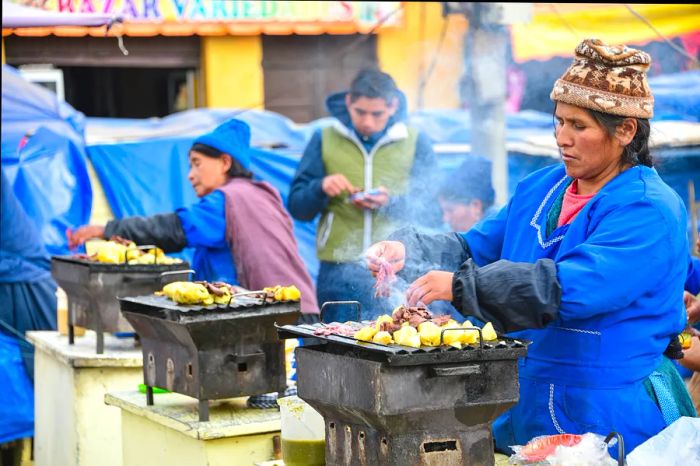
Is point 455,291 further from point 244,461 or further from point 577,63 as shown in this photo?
point 244,461

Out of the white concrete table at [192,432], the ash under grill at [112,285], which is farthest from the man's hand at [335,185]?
the white concrete table at [192,432]

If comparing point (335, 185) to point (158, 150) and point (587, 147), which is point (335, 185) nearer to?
point (158, 150)

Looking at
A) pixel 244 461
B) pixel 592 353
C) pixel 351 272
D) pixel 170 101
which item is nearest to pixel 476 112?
pixel 351 272

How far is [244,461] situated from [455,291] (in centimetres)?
140

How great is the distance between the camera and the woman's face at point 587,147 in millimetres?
3252

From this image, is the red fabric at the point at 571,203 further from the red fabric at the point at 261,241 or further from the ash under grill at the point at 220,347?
the red fabric at the point at 261,241

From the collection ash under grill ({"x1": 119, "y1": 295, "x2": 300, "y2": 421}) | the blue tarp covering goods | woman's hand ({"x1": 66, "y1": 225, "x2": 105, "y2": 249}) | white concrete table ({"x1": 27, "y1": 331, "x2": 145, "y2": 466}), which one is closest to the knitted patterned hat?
ash under grill ({"x1": 119, "y1": 295, "x2": 300, "y2": 421})

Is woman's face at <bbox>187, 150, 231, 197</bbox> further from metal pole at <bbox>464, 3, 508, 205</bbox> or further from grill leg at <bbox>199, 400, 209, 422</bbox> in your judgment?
metal pole at <bbox>464, 3, 508, 205</bbox>

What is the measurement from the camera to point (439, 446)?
3.02 m

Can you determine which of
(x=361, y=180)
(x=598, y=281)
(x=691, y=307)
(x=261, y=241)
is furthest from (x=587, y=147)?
(x=361, y=180)

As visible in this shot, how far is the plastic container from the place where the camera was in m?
3.57

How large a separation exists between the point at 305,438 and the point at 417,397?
740mm

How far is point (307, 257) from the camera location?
8.18 metres

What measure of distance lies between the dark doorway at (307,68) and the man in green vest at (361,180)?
6.75 feet
